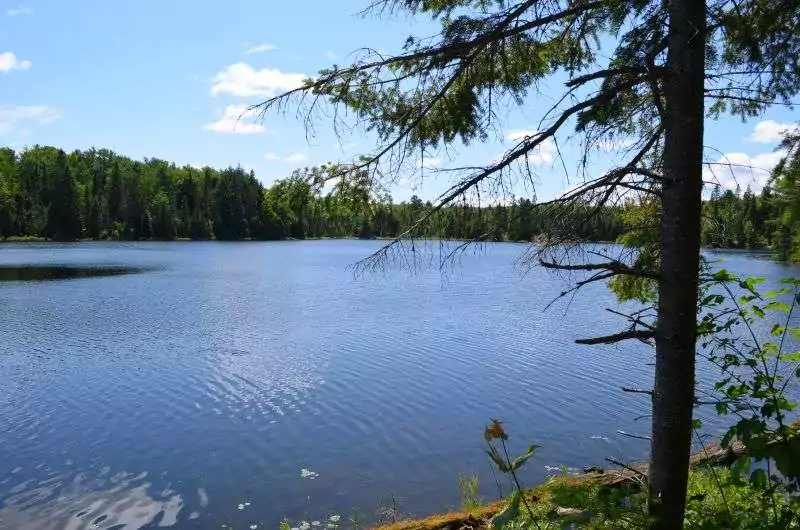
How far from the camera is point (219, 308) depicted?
2877 cm

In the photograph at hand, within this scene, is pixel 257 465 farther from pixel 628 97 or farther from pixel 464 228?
pixel 628 97

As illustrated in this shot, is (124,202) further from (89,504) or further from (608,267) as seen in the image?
(608,267)

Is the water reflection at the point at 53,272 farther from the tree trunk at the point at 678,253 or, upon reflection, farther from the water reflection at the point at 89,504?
the tree trunk at the point at 678,253

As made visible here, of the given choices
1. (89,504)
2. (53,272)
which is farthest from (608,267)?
(53,272)

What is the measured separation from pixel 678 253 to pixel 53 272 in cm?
4976

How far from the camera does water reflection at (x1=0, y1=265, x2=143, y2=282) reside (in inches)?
1606

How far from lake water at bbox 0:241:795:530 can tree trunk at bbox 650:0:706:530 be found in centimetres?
99

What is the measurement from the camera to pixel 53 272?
148 ft

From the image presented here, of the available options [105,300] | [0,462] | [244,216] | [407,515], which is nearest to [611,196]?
[407,515]

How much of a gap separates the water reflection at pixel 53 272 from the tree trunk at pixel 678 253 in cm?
4322

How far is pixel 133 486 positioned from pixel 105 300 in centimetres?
2348

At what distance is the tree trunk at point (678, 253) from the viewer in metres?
3.58

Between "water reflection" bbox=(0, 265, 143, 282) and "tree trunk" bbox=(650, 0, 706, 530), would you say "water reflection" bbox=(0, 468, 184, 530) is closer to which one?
"tree trunk" bbox=(650, 0, 706, 530)

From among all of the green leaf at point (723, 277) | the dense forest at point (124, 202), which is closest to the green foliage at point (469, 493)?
the green leaf at point (723, 277)
